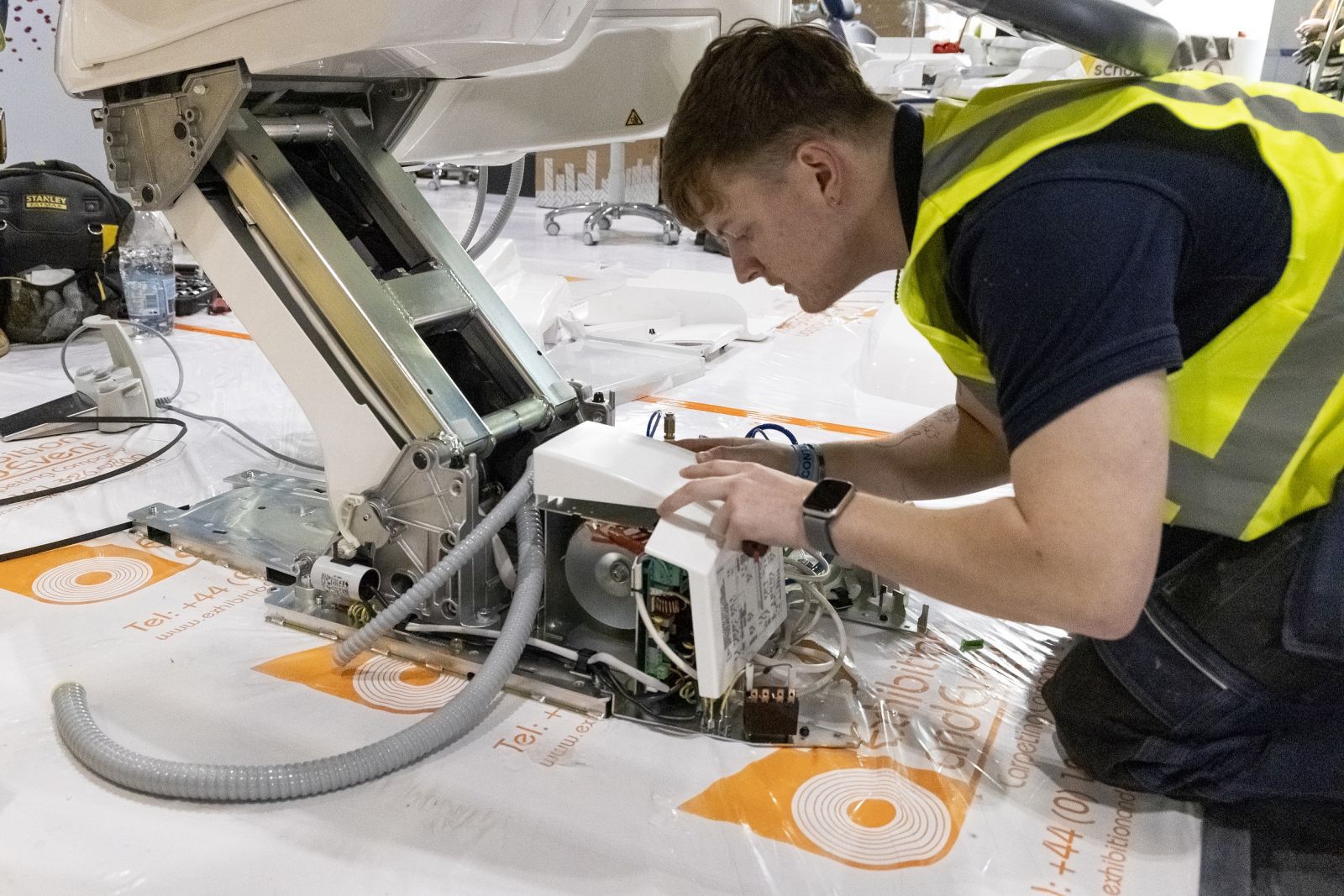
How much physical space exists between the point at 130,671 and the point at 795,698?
81 cm

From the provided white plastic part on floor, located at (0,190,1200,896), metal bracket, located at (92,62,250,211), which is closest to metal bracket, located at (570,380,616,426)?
white plastic part on floor, located at (0,190,1200,896)

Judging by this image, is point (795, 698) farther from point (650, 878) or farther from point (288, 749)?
point (288, 749)

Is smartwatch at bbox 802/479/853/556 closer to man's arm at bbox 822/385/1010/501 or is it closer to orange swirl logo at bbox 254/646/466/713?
man's arm at bbox 822/385/1010/501

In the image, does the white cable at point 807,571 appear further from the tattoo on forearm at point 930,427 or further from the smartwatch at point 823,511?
the smartwatch at point 823,511

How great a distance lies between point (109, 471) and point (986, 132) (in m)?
1.66

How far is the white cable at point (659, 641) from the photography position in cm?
110

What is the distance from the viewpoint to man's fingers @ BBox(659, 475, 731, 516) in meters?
1.01

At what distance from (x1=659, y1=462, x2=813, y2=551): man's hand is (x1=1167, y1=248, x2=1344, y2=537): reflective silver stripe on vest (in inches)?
14.1

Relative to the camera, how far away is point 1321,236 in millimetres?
859

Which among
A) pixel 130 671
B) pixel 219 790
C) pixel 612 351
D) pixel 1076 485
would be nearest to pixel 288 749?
pixel 219 790

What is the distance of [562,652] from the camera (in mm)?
1222

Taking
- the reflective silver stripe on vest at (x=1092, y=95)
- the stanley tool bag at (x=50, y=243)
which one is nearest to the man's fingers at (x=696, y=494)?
the reflective silver stripe on vest at (x=1092, y=95)

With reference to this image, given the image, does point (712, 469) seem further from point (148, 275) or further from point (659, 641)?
point (148, 275)

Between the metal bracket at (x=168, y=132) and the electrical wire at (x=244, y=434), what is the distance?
668 mm
